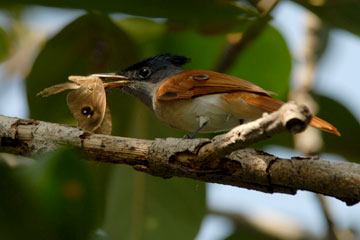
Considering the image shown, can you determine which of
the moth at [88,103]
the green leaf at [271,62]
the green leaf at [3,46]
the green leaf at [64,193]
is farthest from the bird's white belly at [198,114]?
the green leaf at [64,193]

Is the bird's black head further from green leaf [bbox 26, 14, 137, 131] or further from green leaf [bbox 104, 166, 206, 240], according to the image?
green leaf [bbox 104, 166, 206, 240]

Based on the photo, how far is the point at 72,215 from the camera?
40.5 inches

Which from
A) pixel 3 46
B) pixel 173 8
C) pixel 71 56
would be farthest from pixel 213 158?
pixel 3 46

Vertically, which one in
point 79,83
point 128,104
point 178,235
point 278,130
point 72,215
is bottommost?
point 178,235

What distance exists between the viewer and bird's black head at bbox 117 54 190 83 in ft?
13.6

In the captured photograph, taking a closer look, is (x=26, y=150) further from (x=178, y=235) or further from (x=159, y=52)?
(x=159, y=52)

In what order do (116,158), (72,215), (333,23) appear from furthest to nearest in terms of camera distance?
1. (333,23)
2. (116,158)
3. (72,215)

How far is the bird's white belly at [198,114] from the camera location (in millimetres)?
3484

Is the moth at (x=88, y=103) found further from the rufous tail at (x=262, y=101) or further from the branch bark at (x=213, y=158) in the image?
the rufous tail at (x=262, y=101)

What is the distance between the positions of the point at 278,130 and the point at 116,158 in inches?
41.3

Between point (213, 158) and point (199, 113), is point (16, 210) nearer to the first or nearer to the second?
point (213, 158)

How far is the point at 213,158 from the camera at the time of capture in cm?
232

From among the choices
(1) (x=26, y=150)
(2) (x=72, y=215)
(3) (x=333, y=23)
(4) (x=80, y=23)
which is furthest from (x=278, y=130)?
(4) (x=80, y=23)

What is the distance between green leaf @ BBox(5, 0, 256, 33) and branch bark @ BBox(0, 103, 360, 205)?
626mm
